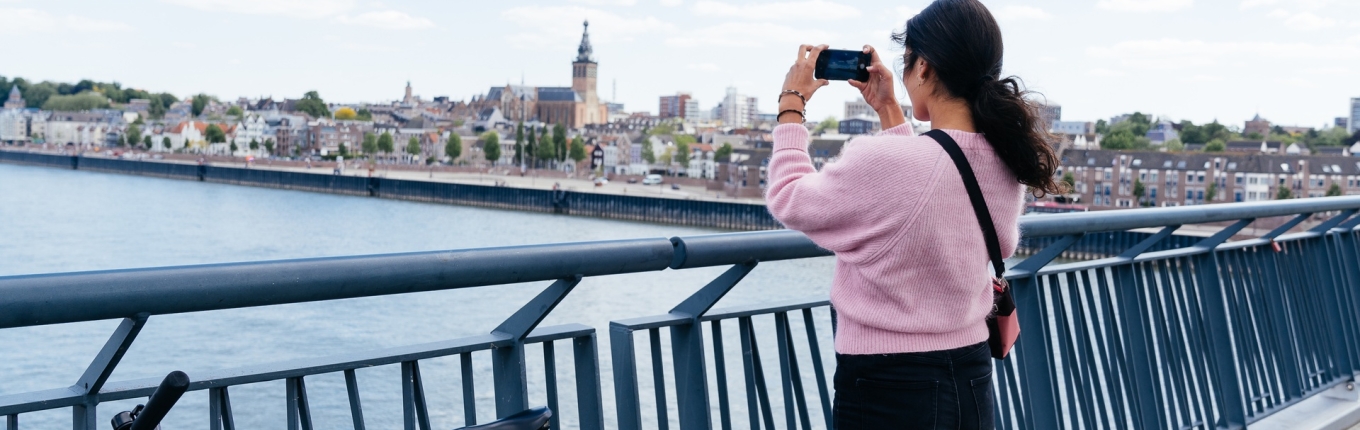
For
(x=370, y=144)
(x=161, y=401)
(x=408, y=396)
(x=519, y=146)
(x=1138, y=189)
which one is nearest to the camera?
(x=161, y=401)

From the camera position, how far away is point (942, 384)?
1703mm

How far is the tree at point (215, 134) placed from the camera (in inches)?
4879

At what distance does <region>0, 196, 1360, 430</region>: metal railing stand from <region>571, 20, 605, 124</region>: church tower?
13496cm

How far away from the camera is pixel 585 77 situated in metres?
139

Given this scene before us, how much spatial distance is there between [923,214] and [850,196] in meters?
0.10

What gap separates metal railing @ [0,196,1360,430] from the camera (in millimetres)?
1416

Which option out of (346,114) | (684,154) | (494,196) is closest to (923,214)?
(494,196)

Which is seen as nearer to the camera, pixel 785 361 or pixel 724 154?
pixel 785 361

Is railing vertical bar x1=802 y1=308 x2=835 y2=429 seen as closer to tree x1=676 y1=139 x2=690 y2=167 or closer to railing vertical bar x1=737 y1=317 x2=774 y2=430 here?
railing vertical bar x1=737 y1=317 x2=774 y2=430

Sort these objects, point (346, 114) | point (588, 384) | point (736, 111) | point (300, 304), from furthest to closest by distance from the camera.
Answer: point (736, 111), point (346, 114), point (300, 304), point (588, 384)

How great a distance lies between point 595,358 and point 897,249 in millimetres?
615

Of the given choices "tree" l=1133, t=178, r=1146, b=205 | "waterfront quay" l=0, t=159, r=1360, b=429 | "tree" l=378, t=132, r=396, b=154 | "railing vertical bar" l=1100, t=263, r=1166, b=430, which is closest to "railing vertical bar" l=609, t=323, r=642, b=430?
"waterfront quay" l=0, t=159, r=1360, b=429

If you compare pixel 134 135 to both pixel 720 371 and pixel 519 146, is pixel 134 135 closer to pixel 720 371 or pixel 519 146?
pixel 519 146

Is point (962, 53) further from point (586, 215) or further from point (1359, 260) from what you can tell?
point (586, 215)
